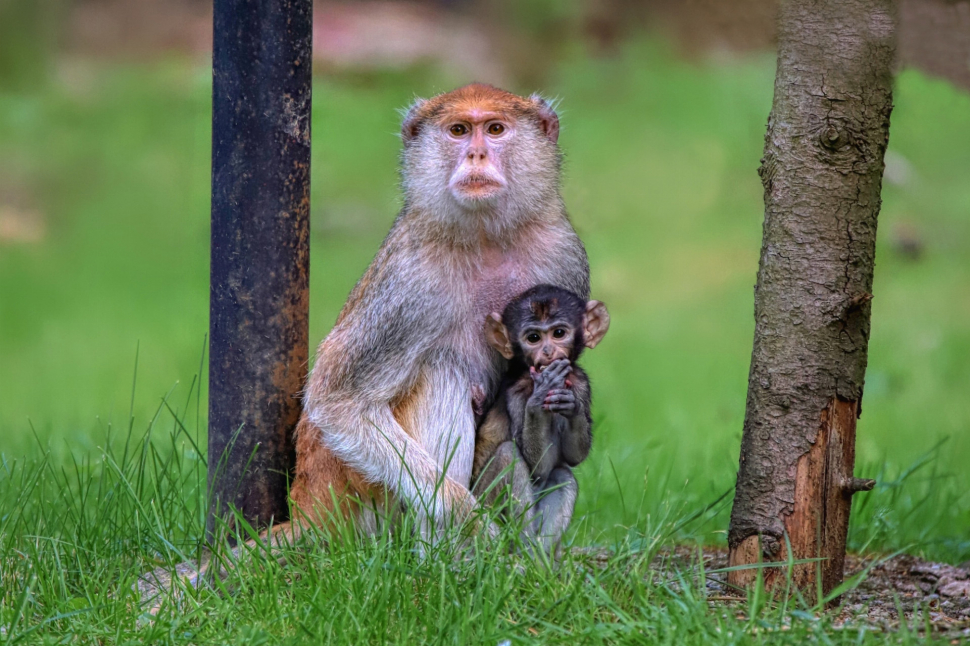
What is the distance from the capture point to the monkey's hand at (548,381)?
3.70 meters

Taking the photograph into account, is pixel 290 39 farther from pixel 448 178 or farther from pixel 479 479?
pixel 479 479

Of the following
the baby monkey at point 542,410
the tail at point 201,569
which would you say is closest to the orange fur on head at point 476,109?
→ the baby monkey at point 542,410

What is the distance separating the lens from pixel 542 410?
3.70 metres

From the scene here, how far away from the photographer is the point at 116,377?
933cm

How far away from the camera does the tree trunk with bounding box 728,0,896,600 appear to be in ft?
11.3

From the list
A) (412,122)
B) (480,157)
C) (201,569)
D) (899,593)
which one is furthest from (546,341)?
(899,593)

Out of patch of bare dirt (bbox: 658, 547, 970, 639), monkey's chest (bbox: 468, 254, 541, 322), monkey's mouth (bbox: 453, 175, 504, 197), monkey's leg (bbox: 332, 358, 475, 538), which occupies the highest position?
monkey's mouth (bbox: 453, 175, 504, 197)

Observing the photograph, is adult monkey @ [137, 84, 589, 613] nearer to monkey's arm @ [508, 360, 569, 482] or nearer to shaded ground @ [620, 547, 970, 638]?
monkey's arm @ [508, 360, 569, 482]

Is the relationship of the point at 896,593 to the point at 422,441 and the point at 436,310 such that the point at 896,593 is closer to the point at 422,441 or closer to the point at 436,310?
the point at 422,441

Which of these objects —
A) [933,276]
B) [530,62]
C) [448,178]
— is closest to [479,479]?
[448,178]

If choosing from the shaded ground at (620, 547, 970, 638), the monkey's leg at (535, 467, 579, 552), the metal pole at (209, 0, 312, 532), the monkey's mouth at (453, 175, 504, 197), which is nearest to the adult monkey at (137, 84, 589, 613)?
the monkey's mouth at (453, 175, 504, 197)

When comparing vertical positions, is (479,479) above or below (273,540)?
above

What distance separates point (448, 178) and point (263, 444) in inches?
45.8

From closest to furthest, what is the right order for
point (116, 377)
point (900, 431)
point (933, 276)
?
point (900, 431), point (116, 377), point (933, 276)
